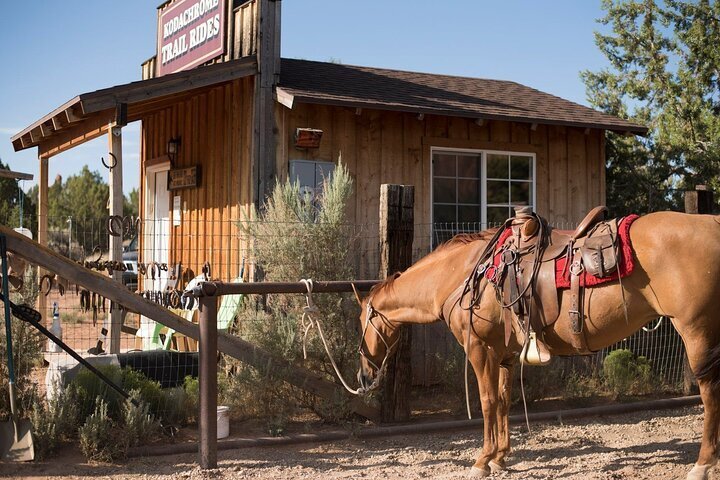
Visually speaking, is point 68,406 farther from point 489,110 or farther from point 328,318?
point 489,110

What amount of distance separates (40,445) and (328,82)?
18.0 feet

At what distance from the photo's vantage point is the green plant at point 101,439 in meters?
5.64

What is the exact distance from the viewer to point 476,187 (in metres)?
9.76

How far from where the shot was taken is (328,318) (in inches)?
277

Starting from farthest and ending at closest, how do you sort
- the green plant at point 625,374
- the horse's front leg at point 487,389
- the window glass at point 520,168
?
the window glass at point 520,168 < the green plant at point 625,374 < the horse's front leg at point 487,389

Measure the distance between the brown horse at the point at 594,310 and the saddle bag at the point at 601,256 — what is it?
0.37 ft

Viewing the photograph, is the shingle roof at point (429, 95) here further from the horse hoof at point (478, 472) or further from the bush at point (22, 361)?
the horse hoof at point (478, 472)

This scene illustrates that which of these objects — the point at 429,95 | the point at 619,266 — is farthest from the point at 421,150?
the point at 619,266

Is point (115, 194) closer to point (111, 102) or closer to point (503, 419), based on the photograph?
point (111, 102)

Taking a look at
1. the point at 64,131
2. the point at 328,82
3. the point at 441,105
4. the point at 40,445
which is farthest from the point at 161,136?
the point at 40,445

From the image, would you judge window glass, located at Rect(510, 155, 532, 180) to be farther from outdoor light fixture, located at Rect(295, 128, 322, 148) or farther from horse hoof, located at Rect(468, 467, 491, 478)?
horse hoof, located at Rect(468, 467, 491, 478)

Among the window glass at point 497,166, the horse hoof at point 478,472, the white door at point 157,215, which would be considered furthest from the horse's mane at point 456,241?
the white door at point 157,215

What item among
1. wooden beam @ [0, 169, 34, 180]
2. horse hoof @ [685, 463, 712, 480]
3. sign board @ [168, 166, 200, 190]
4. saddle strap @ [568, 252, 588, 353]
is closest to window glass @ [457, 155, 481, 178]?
sign board @ [168, 166, 200, 190]

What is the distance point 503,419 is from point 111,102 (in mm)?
4860
